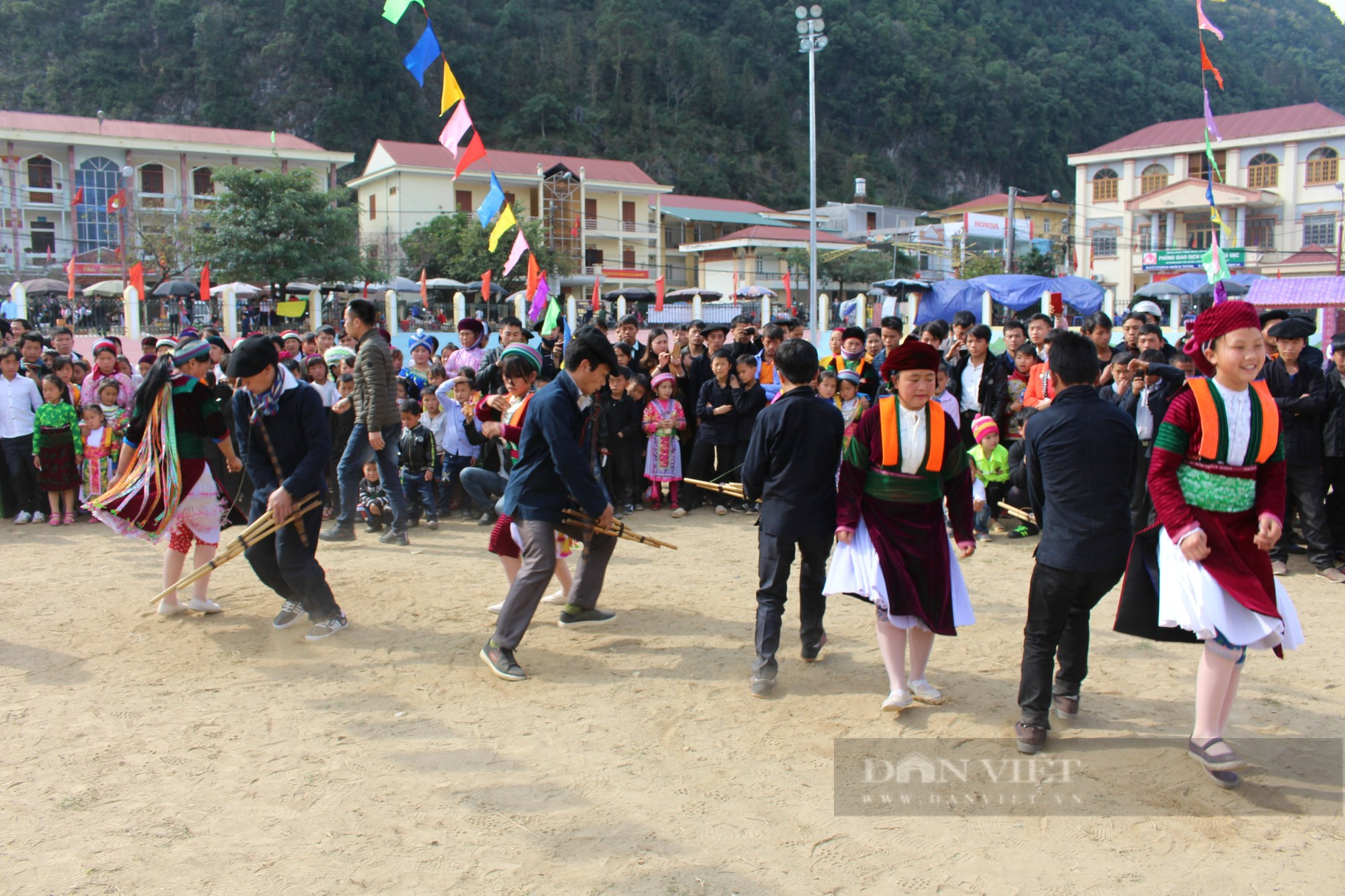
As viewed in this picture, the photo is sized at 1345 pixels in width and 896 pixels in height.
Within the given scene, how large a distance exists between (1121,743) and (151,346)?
10452 mm

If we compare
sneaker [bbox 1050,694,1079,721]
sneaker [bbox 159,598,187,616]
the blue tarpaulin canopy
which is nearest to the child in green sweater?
sneaker [bbox 1050,694,1079,721]

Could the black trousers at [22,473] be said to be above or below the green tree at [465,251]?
below

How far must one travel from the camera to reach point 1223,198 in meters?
46.2

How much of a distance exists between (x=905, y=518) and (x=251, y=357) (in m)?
3.57

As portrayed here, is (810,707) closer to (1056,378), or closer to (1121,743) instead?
(1121,743)

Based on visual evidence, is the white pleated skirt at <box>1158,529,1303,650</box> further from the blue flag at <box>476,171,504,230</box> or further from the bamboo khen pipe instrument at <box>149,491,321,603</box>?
the blue flag at <box>476,171,504,230</box>

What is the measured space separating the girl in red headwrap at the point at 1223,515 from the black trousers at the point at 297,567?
4.27 metres

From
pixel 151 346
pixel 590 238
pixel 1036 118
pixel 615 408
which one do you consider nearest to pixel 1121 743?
pixel 615 408

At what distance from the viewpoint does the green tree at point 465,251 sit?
130 feet

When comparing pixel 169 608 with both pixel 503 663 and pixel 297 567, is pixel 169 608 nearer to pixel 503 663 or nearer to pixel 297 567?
pixel 297 567

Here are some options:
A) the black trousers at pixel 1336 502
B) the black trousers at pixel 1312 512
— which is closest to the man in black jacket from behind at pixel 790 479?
the black trousers at pixel 1312 512

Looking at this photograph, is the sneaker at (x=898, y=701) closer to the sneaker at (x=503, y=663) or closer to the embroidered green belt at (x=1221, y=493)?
the embroidered green belt at (x=1221, y=493)

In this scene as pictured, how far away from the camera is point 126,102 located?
55562mm

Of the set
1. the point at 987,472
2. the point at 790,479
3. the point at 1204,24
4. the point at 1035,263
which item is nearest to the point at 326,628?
the point at 790,479
